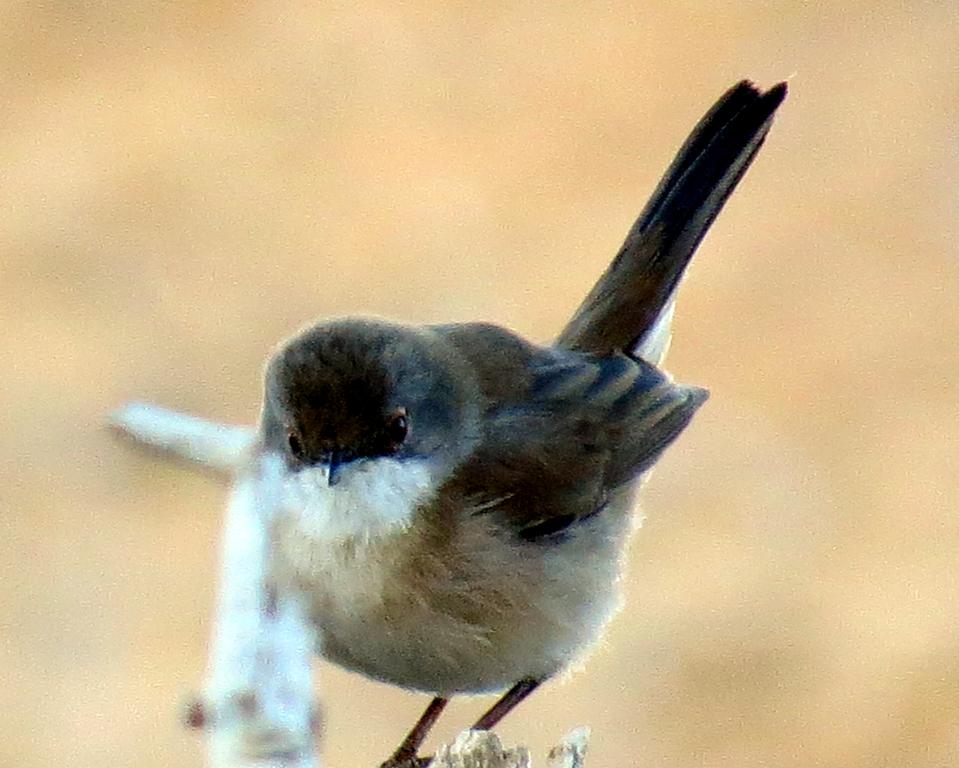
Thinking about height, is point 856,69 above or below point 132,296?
above

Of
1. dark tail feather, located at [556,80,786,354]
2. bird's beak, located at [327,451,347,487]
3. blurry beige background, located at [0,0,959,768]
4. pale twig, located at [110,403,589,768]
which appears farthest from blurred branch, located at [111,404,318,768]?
blurry beige background, located at [0,0,959,768]

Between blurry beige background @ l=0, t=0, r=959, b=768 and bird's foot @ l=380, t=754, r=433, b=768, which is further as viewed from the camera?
blurry beige background @ l=0, t=0, r=959, b=768

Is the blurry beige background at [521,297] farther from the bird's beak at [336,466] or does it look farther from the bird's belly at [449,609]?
the bird's beak at [336,466]

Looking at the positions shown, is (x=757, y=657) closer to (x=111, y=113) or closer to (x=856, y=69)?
(x=856, y=69)

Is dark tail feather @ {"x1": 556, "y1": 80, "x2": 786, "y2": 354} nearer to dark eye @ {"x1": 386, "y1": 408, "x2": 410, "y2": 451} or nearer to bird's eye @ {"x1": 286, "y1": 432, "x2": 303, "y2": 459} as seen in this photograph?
dark eye @ {"x1": 386, "y1": 408, "x2": 410, "y2": 451}

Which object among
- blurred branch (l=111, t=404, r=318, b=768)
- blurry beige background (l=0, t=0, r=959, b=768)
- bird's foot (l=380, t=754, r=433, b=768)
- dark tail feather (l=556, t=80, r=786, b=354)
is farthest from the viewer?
blurry beige background (l=0, t=0, r=959, b=768)

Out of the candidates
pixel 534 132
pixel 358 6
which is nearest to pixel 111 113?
pixel 358 6
